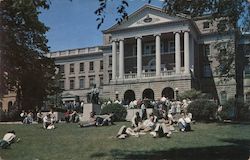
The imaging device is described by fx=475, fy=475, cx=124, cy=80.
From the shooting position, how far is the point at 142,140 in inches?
674

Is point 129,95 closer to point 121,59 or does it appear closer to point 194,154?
point 121,59

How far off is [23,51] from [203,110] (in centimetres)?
1071

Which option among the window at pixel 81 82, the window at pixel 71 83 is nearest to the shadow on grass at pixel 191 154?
the window at pixel 71 83

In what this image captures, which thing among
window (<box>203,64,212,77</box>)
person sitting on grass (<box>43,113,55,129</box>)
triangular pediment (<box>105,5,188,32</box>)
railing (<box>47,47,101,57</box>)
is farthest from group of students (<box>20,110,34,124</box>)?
window (<box>203,64,212,77</box>)

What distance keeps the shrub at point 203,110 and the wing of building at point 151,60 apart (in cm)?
2355

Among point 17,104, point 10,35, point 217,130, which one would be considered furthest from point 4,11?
point 17,104

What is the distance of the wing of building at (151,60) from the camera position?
52.9m

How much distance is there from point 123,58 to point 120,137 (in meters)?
40.3

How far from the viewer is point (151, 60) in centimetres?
5738

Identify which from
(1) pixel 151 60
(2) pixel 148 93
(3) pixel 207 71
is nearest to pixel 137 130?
(2) pixel 148 93

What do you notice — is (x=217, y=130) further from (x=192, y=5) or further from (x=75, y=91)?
(x=75, y=91)

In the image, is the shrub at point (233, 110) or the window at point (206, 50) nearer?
the shrub at point (233, 110)

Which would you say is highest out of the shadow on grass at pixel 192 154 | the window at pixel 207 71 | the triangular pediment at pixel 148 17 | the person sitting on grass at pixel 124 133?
the triangular pediment at pixel 148 17

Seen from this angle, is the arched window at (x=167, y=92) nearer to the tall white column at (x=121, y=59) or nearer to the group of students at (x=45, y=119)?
the tall white column at (x=121, y=59)
